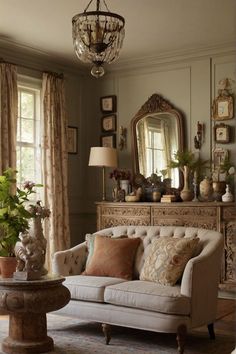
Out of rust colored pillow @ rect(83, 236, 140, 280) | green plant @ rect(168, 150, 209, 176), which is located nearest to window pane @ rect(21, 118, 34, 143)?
green plant @ rect(168, 150, 209, 176)

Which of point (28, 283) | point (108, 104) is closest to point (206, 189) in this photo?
point (108, 104)

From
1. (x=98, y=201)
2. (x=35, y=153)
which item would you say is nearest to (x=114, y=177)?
(x=98, y=201)

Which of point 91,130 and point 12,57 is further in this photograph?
point 91,130

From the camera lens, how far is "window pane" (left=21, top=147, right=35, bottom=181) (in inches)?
266

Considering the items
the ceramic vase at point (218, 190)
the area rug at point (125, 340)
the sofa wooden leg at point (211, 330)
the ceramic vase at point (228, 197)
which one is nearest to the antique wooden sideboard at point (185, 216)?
the ceramic vase at point (228, 197)

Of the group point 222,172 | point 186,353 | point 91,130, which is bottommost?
point 186,353

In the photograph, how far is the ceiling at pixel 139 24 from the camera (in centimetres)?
516

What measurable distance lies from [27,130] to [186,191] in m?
2.09

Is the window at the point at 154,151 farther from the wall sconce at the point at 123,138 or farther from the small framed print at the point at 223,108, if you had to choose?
the small framed print at the point at 223,108

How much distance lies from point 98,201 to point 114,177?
560 millimetres

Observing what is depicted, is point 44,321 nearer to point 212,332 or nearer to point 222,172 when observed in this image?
point 212,332

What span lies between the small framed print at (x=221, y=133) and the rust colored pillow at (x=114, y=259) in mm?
2156

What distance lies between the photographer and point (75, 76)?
299 inches

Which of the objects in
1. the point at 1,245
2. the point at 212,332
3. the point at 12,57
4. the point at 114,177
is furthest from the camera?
the point at 114,177
